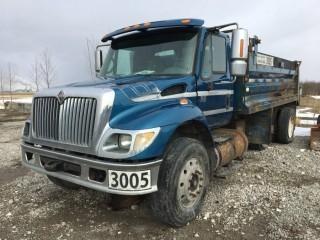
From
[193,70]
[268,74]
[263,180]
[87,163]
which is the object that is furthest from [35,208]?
[268,74]

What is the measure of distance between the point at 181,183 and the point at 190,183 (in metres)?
0.21

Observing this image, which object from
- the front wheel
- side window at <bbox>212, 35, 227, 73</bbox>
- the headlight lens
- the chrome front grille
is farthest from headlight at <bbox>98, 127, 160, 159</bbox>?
side window at <bbox>212, 35, 227, 73</bbox>

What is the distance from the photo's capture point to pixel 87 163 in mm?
3529

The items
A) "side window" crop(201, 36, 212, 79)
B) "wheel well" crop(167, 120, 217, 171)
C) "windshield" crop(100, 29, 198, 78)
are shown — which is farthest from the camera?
"side window" crop(201, 36, 212, 79)

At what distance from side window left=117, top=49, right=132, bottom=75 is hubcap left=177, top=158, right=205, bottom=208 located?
1.76 m

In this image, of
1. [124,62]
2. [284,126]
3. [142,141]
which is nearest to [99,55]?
[124,62]

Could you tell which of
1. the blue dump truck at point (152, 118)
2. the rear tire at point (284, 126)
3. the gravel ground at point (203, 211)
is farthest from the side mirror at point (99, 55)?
the rear tire at point (284, 126)

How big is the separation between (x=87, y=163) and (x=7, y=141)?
7721 mm

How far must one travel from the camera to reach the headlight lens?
11.0 ft

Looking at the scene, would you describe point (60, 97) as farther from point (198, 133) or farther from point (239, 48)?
point (239, 48)

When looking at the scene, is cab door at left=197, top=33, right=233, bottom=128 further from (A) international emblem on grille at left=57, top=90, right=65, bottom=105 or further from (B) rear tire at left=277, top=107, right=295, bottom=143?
(B) rear tire at left=277, top=107, right=295, bottom=143

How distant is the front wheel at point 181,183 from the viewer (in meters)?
3.70

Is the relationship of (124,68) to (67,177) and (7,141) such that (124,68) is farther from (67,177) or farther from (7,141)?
(7,141)

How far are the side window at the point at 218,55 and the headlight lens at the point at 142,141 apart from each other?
2066mm
